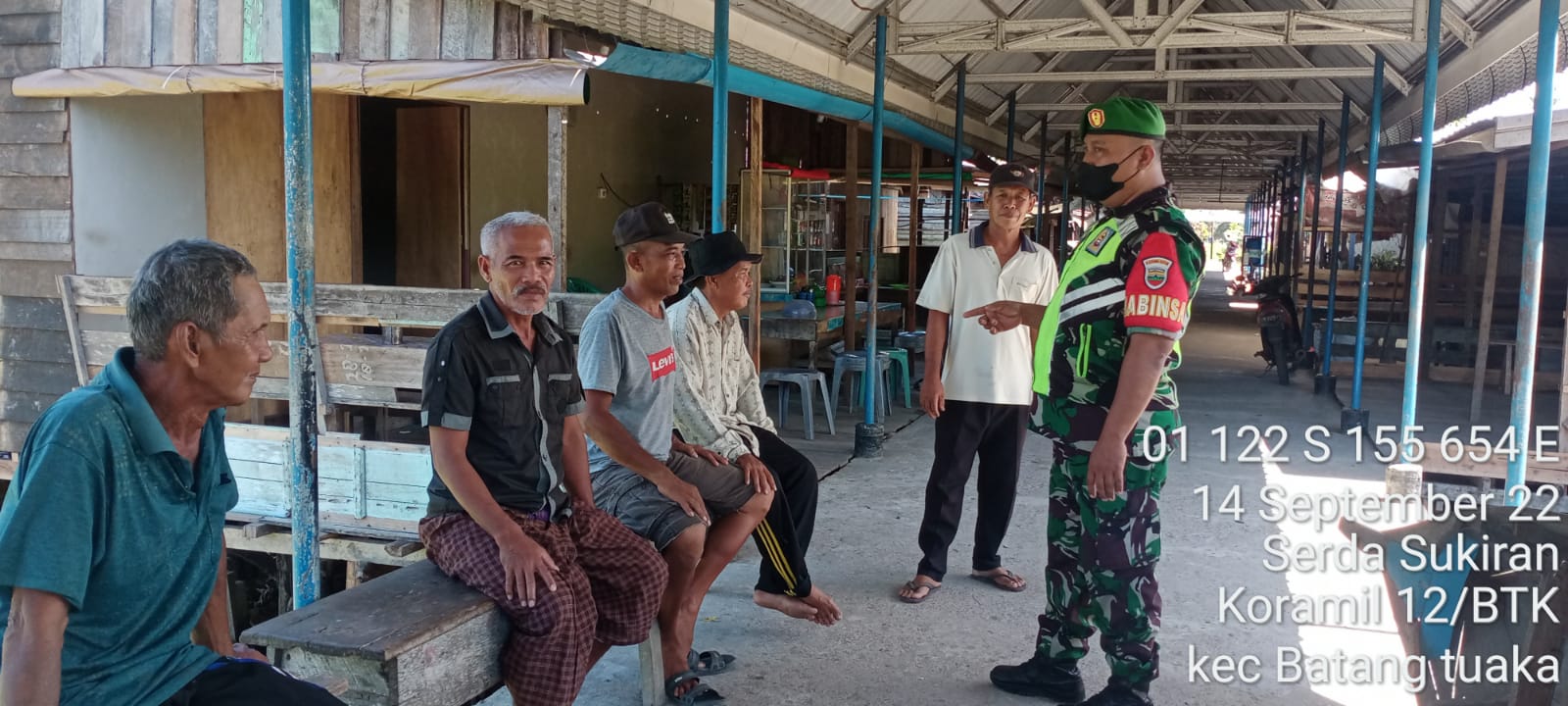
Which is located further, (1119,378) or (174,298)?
(1119,378)

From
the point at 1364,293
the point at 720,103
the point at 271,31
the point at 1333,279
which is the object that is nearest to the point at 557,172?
the point at 720,103

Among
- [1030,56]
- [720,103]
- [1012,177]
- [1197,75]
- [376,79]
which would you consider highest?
[1030,56]

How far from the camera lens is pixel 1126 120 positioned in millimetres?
3004

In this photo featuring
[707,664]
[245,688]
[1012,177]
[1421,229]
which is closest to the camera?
[245,688]

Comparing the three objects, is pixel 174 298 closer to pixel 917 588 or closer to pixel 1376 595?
pixel 917 588

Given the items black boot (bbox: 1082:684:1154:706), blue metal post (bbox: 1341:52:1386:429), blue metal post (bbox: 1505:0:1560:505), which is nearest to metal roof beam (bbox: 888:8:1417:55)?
blue metal post (bbox: 1341:52:1386:429)

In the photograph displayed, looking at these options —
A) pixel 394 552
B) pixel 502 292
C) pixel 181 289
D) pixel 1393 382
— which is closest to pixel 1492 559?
pixel 502 292

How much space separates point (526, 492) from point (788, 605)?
3.84 feet

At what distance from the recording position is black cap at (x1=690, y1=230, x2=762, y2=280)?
369 centimetres

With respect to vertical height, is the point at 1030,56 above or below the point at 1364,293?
above

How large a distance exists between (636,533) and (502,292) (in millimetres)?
829

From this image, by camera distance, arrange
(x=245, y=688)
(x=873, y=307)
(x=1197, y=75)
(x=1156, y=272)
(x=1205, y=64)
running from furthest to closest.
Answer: (x=1205, y=64) → (x=1197, y=75) → (x=873, y=307) → (x=1156, y=272) → (x=245, y=688)

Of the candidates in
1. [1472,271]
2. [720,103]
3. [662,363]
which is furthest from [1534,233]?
[1472,271]

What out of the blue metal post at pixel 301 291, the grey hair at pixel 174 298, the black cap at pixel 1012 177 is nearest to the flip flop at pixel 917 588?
the black cap at pixel 1012 177
